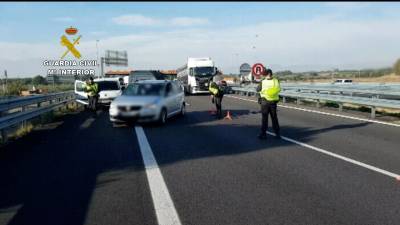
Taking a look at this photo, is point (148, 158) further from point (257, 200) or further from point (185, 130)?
point (185, 130)

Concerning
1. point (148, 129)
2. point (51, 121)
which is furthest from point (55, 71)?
point (148, 129)

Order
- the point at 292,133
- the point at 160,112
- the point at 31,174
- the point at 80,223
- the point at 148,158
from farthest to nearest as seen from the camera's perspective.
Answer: the point at 160,112 → the point at 292,133 → the point at 148,158 → the point at 31,174 → the point at 80,223

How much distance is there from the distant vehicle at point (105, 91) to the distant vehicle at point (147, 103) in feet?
21.6

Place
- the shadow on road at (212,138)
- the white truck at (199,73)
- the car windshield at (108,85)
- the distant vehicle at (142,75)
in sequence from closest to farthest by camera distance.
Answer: the shadow on road at (212,138) → the car windshield at (108,85) → the distant vehicle at (142,75) → the white truck at (199,73)

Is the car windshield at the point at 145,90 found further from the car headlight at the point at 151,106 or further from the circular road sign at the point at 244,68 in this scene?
the circular road sign at the point at 244,68

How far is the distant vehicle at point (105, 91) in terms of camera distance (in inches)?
854

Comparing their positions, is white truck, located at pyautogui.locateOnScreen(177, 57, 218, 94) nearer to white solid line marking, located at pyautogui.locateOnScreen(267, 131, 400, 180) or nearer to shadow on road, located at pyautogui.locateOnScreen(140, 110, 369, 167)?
shadow on road, located at pyautogui.locateOnScreen(140, 110, 369, 167)

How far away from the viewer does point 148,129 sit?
42.9ft

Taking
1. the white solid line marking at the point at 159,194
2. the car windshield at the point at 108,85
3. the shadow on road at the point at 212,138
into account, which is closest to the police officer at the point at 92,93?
the car windshield at the point at 108,85

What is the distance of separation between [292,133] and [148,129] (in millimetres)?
4496

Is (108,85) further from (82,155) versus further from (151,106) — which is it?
(82,155)

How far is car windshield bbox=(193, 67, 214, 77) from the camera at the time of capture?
123ft

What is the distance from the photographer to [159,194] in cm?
569

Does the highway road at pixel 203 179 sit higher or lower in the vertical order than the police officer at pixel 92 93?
lower
